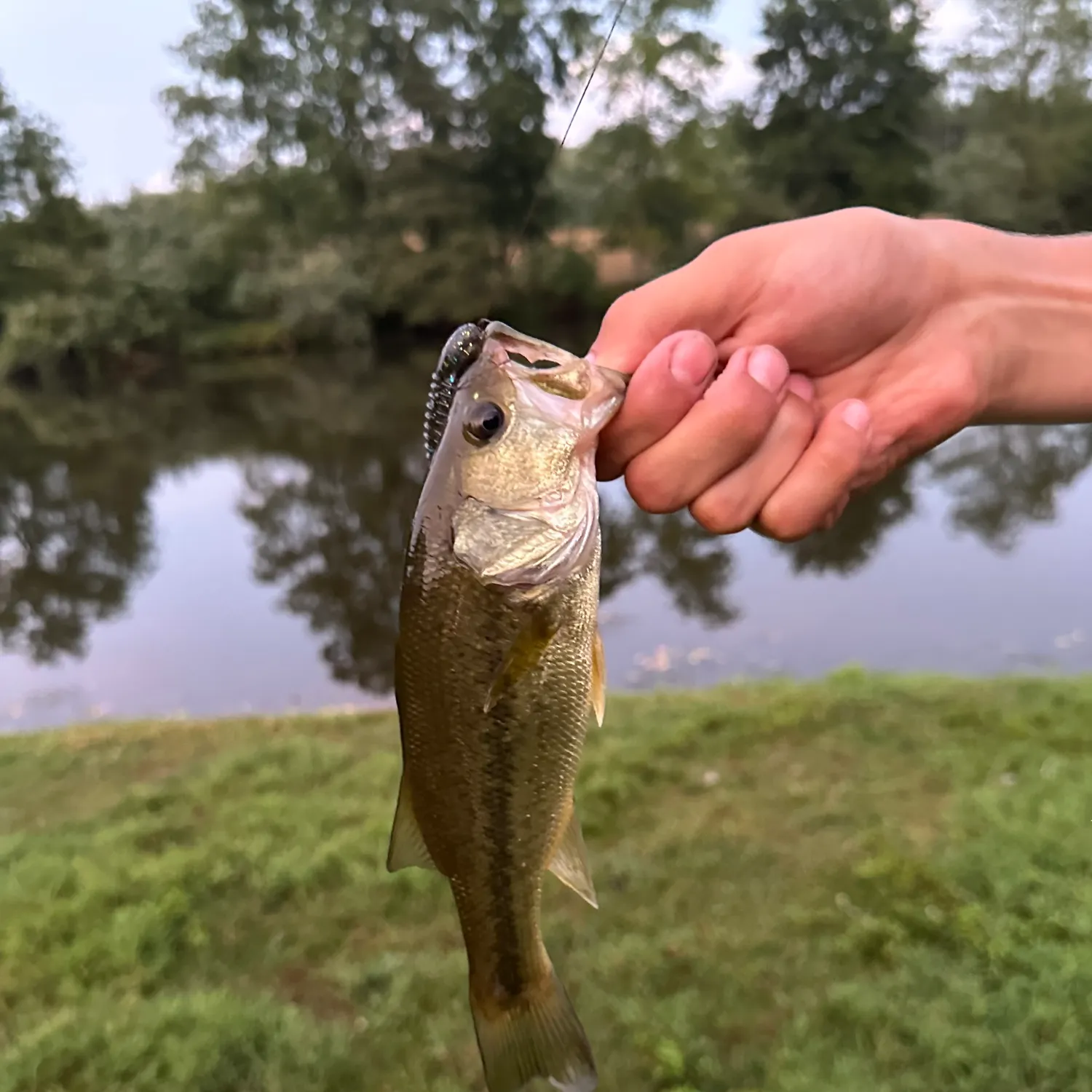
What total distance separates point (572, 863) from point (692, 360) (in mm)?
1095

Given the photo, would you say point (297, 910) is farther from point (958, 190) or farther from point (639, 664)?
point (958, 190)

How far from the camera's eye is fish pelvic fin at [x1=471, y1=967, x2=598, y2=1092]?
1966 millimetres

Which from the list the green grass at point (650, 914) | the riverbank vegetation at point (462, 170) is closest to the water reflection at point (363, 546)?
the green grass at point (650, 914)

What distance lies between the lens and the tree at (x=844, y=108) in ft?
106

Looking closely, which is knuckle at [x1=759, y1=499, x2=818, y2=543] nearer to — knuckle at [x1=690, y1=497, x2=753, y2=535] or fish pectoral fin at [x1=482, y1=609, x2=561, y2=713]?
knuckle at [x1=690, y1=497, x2=753, y2=535]

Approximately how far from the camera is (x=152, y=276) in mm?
33469

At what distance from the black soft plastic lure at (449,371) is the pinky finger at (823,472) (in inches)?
30.4

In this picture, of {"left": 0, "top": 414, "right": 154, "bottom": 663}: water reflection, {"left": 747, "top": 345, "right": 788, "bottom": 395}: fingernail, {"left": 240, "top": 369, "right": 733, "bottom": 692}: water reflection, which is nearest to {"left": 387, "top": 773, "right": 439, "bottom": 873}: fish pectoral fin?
{"left": 747, "top": 345, "right": 788, "bottom": 395}: fingernail

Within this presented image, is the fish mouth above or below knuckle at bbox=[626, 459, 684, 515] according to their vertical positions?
above

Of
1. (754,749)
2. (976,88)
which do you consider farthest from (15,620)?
(976,88)

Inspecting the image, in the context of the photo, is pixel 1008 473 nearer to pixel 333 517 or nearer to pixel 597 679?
pixel 333 517

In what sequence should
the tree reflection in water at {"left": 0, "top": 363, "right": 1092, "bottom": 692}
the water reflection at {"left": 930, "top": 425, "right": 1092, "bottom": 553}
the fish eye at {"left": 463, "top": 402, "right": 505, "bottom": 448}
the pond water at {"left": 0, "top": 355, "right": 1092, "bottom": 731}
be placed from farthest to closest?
the water reflection at {"left": 930, "top": 425, "right": 1092, "bottom": 553}
the tree reflection in water at {"left": 0, "top": 363, "right": 1092, "bottom": 692}
the pond water at {"left": 0, "top": 355, "right": 1092, "bottom": 731}
the fish eye at {"left": 463, "top": 402, "right": 505, "bottom": 448}

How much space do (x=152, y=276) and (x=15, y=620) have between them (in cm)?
2576

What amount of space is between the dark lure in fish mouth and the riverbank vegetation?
2692cm
